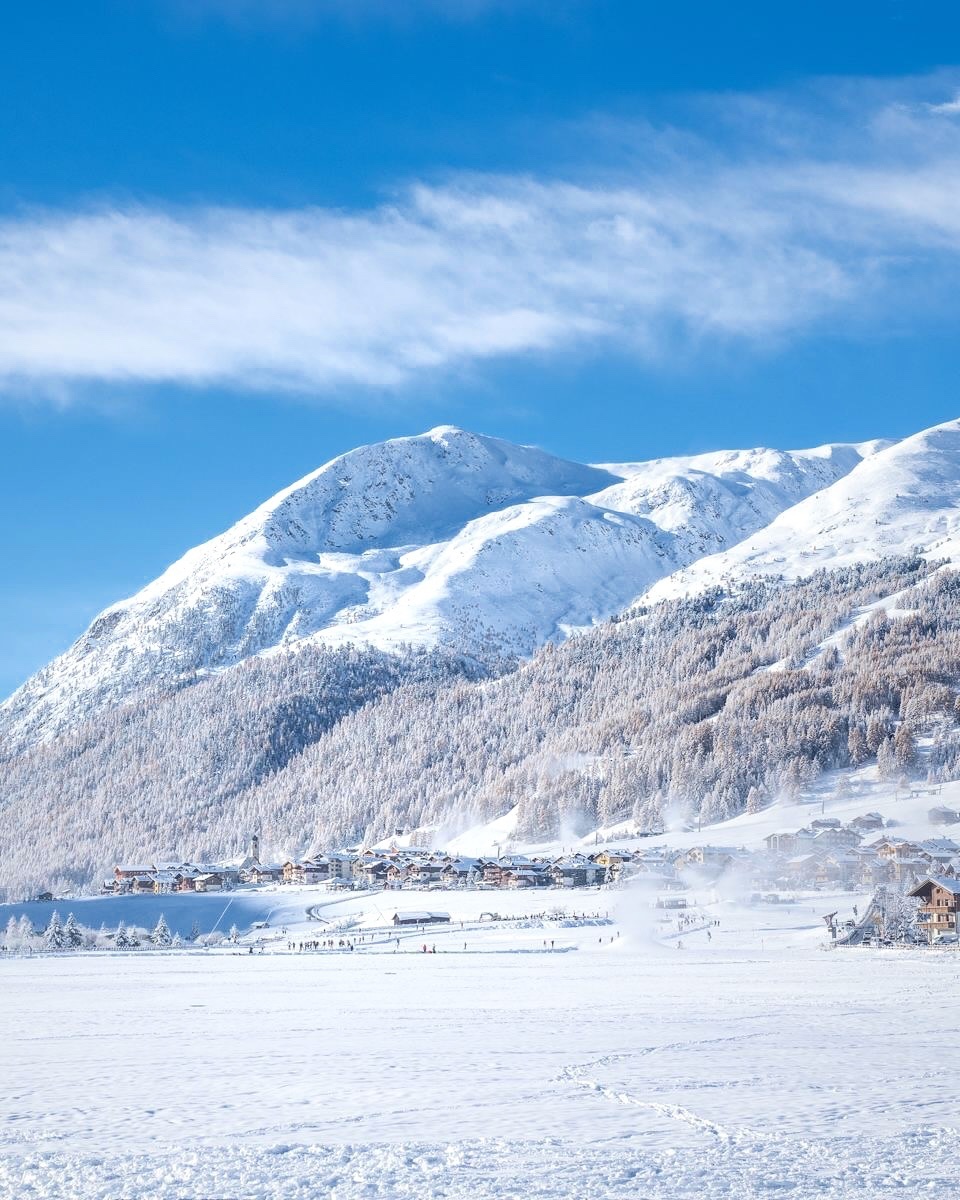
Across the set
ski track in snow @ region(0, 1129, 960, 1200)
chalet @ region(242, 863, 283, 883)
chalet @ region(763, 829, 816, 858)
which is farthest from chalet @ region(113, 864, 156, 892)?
ski track in snow @ region(0, 1129, 960, 1200)

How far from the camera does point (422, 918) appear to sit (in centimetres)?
12688

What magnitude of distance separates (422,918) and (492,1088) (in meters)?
99.9

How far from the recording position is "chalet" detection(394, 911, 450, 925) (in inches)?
4867

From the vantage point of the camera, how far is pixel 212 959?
91500 mm

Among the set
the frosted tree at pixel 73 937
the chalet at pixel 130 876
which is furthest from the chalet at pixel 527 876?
the chalet at pixel 130 876

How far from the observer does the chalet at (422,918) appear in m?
124

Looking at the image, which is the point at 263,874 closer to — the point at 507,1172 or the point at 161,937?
the point at 161,937

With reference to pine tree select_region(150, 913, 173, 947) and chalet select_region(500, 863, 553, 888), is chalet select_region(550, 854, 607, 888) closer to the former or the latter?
chalet select_region(500, 863, 553, 888)

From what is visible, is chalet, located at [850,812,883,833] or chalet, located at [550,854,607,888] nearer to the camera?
chalet, located at [850,812,883,833]

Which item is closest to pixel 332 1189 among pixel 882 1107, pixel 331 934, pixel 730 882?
pixel 882 1107

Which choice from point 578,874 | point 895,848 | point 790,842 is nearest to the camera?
point 895,848

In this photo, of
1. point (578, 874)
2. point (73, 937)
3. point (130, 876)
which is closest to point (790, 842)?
point (578, 874)

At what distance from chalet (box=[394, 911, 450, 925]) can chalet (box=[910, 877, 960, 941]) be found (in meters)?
46.6

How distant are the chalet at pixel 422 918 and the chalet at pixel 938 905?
46.6 metres
